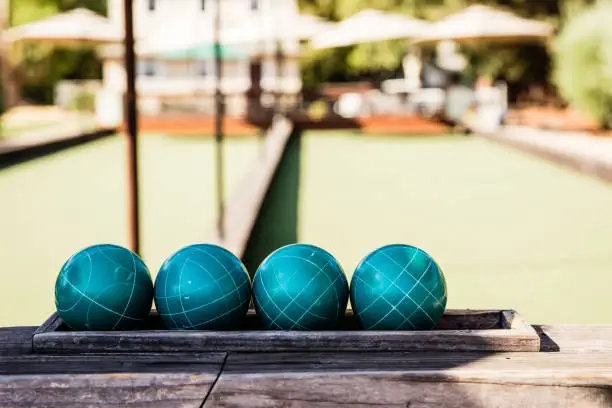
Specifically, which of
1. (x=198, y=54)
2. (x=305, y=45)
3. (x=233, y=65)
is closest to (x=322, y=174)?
(x=198, y=54)

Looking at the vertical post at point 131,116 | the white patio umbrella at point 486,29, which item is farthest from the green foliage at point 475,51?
the vertical post at point 131,116

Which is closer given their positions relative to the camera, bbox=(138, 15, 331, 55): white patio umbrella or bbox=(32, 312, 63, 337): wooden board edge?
bbox=(32, 312, 63, 337): wooden board edge

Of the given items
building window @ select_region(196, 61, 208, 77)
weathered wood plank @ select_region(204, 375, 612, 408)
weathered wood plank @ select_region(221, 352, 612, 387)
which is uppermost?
building window @ select_region(196, 61, 208, 77)

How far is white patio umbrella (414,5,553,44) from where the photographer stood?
15070mm

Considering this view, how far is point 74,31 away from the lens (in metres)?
14.5

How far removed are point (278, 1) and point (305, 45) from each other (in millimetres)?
1656

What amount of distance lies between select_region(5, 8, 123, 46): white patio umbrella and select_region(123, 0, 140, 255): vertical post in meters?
11.4

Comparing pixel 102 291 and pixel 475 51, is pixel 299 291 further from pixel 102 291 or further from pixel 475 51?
pixel 475 51

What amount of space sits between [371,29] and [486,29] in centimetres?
220

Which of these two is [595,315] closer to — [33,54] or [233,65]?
[233,65]

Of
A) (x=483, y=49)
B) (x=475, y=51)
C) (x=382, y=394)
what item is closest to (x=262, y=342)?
(x=382, y=394)

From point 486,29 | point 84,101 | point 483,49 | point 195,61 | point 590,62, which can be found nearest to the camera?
point 590,62

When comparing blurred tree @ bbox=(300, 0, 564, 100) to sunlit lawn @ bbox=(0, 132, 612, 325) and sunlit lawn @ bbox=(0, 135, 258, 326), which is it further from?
sunlit lawn @ bbox=(0, 135, 258, 326)

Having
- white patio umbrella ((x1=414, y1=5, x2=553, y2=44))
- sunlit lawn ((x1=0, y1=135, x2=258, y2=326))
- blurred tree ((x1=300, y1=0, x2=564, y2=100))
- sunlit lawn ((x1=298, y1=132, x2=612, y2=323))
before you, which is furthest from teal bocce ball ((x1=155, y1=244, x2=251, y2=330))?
blurred tree ((x1=300, y1=0, x2=564, y2=100))
